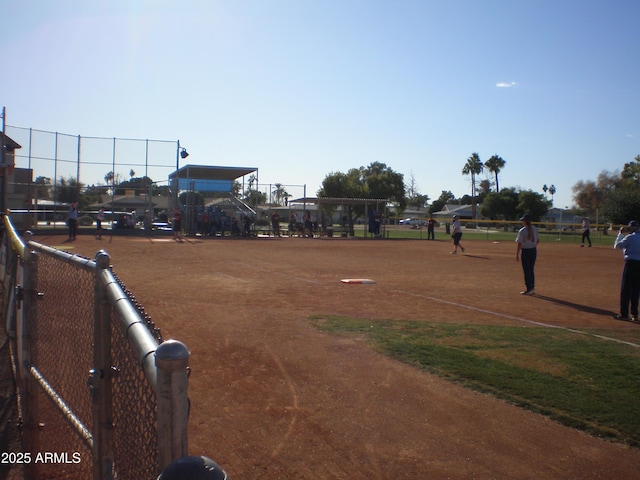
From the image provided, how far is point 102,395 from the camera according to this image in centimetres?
285

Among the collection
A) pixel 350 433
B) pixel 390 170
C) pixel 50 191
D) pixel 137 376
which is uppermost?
pixel 390 170

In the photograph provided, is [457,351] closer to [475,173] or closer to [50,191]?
[50,191]

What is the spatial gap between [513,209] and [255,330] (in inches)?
Result: 3317

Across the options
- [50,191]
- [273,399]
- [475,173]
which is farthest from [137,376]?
[475,173]

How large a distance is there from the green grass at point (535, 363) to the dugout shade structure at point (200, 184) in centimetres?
3021

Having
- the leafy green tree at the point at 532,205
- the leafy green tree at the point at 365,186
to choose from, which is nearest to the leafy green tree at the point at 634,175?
the leafy green tree at the point at 532,205

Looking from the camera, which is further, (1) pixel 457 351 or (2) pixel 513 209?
(2) pixel 513 209

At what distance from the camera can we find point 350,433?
4957 millimetres

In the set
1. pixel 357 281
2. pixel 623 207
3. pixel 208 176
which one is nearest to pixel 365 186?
pixel 623 207

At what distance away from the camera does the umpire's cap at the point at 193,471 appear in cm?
154

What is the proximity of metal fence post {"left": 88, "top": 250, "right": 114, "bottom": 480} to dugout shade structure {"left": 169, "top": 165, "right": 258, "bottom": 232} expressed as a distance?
35.6 m

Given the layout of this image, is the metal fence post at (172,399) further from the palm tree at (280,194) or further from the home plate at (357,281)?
the palm tree at (280,194)

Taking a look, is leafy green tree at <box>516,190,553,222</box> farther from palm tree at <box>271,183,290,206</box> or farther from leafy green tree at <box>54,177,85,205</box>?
leafy green tree at <box>54,177,85,205</box>

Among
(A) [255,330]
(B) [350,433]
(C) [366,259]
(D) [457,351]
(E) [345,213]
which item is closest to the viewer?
(B) [350,433]
